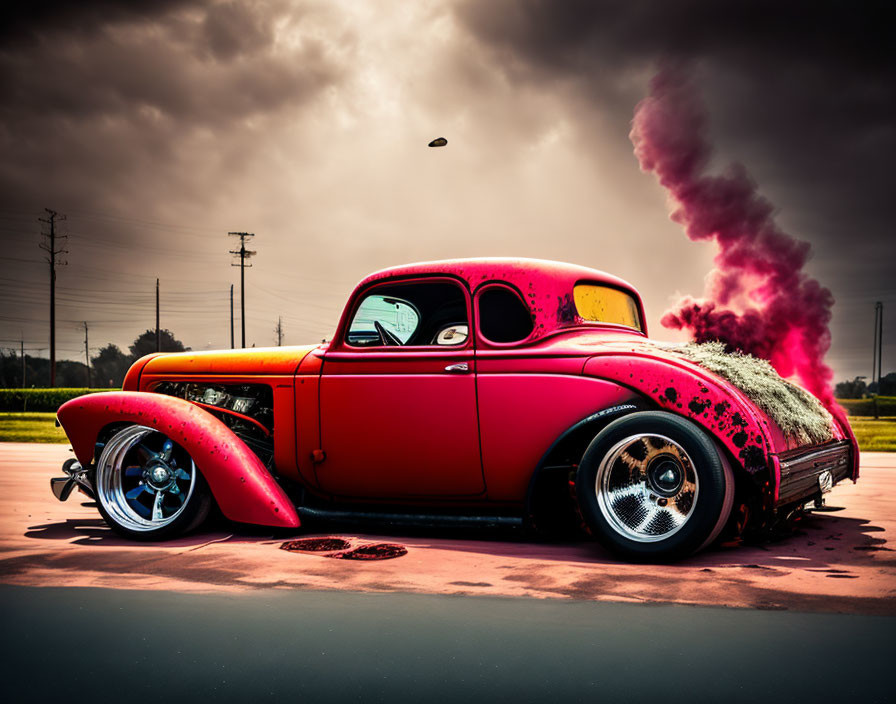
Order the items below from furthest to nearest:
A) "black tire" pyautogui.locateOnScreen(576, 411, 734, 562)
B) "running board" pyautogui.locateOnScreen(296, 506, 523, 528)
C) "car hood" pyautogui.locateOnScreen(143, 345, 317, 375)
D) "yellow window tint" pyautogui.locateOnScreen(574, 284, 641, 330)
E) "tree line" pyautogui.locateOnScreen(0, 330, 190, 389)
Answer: "tree line" pyautogui.locateOnScreen(0, 330, 190, 389)
"car hood" pyautogui.locateOnScreen(143, 345, 317, 375)
"yellow window tint" pyautogui.locateOnScreen(574, 284, 641, 330)
"running board" pyautogui.locateOnScreen(296, 506, 523, 528)
"black tire" pyautogui.locateOnScreen(576, 411, 734, 562)

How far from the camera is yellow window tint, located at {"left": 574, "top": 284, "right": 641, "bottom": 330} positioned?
15.9 feet

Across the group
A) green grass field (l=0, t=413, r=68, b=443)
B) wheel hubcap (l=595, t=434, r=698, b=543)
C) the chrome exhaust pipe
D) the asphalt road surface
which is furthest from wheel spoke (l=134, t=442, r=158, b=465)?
green grass field (l=0, t=413, r=68, b=443)

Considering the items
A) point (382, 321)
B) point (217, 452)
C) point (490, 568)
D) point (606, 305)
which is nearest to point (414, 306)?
point (382, 321)

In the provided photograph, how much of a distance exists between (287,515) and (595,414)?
81.4 inches

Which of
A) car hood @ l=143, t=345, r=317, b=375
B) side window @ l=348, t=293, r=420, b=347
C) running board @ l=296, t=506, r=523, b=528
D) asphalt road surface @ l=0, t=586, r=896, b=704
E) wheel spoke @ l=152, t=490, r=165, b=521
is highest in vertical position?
side window @ l=348, t=293, r=420, b=347

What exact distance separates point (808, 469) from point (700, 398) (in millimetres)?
1005

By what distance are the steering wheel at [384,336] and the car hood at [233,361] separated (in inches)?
19.5

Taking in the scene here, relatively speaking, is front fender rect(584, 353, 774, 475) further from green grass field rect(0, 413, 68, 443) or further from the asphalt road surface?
green grass field rect(0, 413, 68, 443)

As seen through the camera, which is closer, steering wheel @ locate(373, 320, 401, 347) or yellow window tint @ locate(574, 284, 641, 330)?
yellow window tint @ locate(574, 284, 641, 330)

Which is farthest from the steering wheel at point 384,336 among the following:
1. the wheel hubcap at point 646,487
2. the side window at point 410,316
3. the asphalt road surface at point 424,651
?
the asphalt road surface at point 424,651

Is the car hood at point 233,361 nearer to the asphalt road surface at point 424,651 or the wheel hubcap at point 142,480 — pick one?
the wheel hubcap at point 142,480

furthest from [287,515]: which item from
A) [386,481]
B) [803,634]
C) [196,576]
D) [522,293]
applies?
[803,634]

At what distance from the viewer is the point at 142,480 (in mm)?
5129

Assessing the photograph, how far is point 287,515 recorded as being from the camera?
4.72 meters
